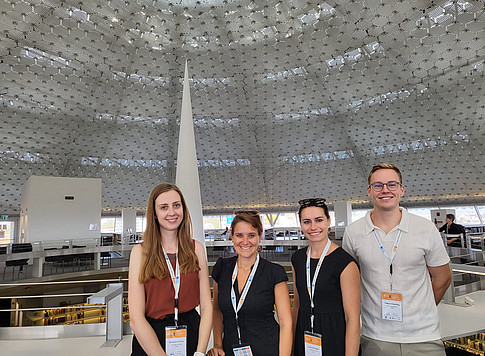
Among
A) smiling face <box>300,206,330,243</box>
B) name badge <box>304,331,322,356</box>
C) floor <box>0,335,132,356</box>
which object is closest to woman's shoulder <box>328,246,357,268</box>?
smiling face <box>300,206,330,243</box>

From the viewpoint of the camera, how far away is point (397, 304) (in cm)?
226

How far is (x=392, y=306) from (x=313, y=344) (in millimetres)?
589

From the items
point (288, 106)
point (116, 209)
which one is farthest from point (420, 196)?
point (116, 209)

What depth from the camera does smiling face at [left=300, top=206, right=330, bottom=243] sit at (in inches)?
93.6

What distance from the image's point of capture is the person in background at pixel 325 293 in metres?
2.21

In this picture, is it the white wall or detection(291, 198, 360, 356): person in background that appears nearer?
detection(291, 198, 360, 356): person in background

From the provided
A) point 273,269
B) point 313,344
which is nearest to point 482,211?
point 313,344

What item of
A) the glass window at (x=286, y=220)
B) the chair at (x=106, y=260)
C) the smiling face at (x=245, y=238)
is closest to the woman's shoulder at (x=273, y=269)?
the smiling face at (x=245, y=238)

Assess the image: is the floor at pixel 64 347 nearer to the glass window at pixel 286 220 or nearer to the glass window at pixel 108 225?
the glass window at pixel 286 220

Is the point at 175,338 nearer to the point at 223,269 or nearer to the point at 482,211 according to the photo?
the point at 223,269

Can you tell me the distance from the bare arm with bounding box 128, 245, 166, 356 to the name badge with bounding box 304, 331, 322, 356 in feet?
3.16

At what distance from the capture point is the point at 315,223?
7.85 feet

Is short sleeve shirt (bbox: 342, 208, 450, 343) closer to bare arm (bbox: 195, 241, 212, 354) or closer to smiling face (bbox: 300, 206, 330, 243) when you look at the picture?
smiling face (bbox: 300, 206, 330, 243)

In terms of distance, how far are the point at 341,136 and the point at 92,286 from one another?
1833cm
